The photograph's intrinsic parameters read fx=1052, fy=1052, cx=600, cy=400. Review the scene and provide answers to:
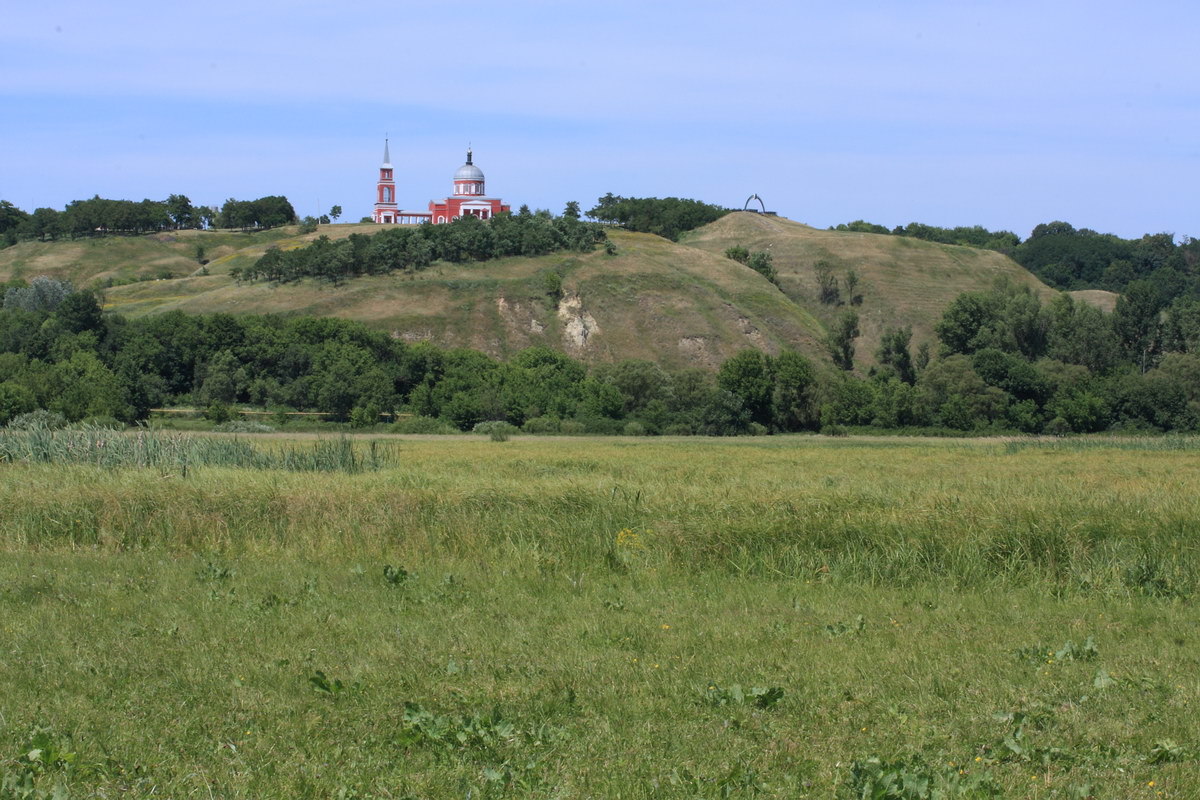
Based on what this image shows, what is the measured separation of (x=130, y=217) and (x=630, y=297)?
108598mm

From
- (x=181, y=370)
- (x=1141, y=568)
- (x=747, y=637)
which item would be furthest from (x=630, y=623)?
(x=181, y=370)

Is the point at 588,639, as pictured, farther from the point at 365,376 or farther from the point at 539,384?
the point at 539,384

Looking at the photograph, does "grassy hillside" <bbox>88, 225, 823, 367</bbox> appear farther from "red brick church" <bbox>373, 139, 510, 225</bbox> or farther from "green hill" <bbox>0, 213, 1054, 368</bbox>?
"red brick church" <bbox>373, 139, 510, 225</bbox>

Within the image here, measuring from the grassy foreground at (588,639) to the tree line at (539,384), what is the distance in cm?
5221

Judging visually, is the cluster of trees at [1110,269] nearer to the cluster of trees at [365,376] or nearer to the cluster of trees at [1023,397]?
the cluster of trees at [1023,397]

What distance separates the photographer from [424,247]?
117 metres

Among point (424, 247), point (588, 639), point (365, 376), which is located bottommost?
point (365, 376)

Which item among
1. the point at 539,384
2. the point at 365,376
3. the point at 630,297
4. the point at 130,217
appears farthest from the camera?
the point at 130,217

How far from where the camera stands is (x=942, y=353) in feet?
344

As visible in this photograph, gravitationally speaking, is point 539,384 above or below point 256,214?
below

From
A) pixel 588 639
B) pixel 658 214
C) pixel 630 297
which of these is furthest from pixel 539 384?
pixel 658 214

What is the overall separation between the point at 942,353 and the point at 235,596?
101m

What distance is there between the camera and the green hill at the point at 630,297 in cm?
10319

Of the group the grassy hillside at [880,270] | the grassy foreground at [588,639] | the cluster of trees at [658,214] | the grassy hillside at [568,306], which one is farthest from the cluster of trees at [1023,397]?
the cluster of trees at [658,214]
